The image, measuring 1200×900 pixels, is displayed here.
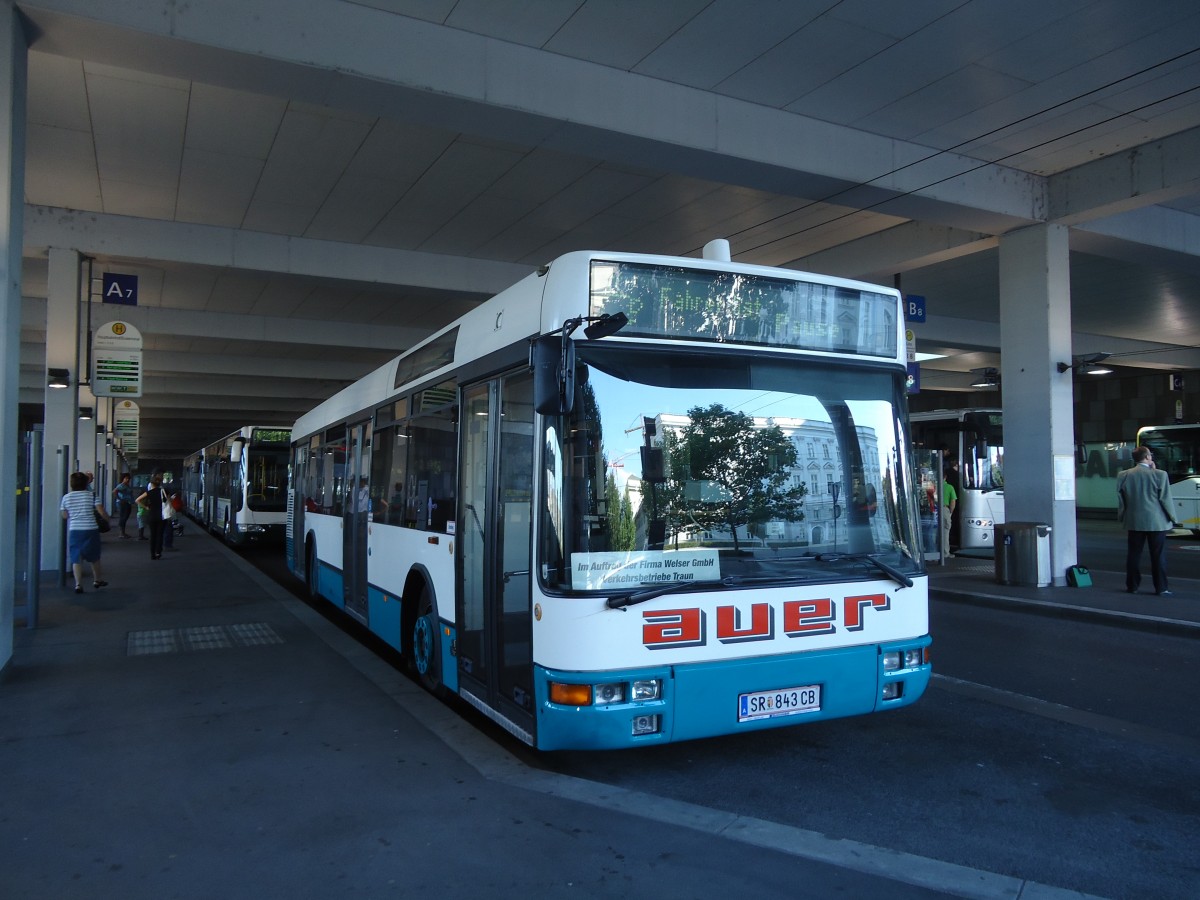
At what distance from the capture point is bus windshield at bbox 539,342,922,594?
15.2 feet

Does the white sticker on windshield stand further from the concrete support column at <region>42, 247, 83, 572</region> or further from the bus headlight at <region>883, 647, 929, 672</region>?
the concrete support column at <region>42, 247, 83, 572</region>

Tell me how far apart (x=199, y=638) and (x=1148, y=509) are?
12.2m

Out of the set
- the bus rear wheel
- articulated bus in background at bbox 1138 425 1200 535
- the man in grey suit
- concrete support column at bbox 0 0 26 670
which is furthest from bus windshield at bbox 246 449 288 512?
articulated bus in background at bbox 1138 425 1200 535

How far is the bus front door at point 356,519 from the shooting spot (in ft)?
29.9

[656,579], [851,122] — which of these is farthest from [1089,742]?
[851,122]

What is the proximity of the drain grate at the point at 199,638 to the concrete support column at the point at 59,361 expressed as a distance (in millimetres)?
6616

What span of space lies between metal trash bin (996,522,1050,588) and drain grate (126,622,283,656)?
418 inches

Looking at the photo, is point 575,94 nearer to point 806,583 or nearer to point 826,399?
point 826,399

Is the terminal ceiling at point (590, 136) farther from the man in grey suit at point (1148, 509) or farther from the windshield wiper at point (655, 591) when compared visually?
the windshield wiper at point (655, 591)

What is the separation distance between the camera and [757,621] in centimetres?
483

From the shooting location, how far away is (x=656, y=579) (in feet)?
15.2

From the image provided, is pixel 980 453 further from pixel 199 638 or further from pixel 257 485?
pixel 257 485

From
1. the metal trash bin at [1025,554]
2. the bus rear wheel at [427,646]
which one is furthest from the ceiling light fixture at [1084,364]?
the bus rear wheel at [427,646]

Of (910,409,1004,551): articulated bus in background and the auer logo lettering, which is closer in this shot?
the auer logo lettering
